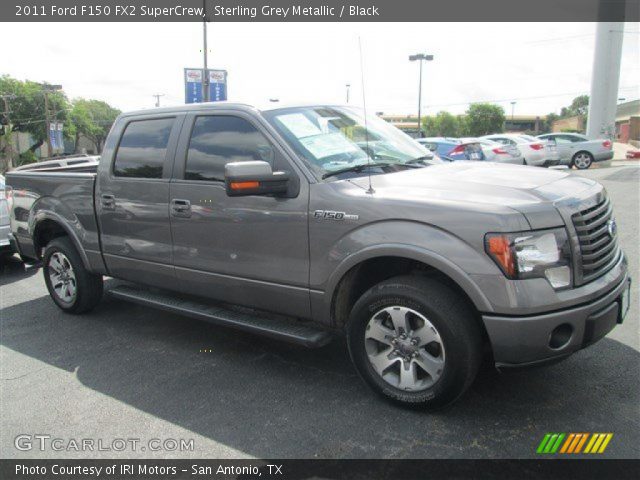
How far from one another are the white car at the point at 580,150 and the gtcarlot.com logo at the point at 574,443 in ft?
67.2

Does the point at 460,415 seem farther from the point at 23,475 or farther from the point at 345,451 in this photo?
the point at 23,475

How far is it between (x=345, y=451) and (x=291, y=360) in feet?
4.27

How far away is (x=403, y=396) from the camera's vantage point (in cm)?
329

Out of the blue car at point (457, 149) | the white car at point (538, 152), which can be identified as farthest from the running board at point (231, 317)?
the white car at point (538, 152)

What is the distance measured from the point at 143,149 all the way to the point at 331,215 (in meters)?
2.09

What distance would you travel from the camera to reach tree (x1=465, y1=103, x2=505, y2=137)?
93.4 meters

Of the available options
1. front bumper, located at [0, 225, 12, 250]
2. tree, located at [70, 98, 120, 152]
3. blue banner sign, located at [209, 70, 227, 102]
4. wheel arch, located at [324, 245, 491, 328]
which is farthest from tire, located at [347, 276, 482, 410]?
tree, located at [70, 98, 120, 152]

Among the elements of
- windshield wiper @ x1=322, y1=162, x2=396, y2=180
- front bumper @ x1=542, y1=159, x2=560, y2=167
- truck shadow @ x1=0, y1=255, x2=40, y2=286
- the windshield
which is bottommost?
truck shadow @ x1=0, y1=255, x2=40, y2=286

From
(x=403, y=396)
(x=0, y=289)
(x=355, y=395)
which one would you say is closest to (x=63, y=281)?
(x=0, y=289)

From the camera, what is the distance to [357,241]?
332cm

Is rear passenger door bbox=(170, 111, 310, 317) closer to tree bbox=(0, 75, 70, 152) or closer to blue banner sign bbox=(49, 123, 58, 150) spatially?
blue banner sign bbox=(49, 123, 58, 150)

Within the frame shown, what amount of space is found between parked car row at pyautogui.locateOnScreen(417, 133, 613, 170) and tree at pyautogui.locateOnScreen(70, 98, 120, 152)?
6321 centimetres

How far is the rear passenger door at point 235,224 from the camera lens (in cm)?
364

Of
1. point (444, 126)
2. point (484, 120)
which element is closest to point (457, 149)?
point (484, 120)
